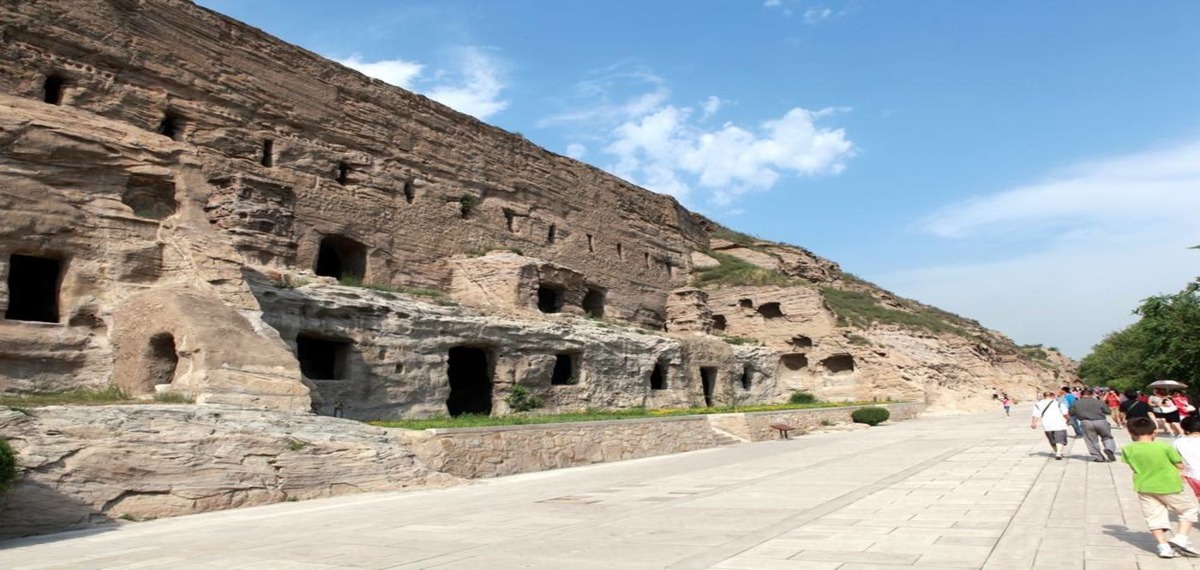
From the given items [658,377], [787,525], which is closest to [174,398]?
[787,525]

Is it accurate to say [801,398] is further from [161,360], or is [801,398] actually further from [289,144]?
[161,360]

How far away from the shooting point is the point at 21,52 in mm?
16859

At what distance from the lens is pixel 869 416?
2692 centimetres

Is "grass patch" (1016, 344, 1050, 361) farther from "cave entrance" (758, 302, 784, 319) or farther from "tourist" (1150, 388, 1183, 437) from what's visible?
"tourist" (1150, 388, 1183, 437)

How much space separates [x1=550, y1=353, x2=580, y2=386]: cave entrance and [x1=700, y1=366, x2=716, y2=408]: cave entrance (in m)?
6.57

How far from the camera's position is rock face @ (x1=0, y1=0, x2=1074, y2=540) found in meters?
11.6

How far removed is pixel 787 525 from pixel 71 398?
34.9ft

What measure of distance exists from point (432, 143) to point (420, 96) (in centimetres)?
165

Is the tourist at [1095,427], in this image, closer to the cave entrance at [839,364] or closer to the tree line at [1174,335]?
the tree line at [1174,335]

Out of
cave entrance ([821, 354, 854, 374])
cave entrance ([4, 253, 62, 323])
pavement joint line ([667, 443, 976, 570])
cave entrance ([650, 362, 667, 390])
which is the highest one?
cave entrance ([4, 253, 62, 323])

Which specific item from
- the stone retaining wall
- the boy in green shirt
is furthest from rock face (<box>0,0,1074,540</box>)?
the boy in green shirt

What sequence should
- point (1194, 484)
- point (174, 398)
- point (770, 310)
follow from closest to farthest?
1. point (1194, 484)
2. point (174, 398)
3. point (770, 310)

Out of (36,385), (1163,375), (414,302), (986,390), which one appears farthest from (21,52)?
(986,390)

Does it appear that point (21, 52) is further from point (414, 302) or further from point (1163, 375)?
point (1163, 375)
